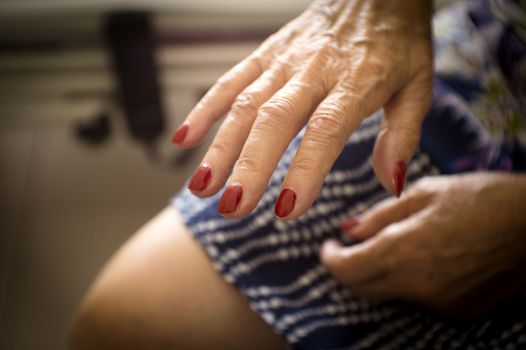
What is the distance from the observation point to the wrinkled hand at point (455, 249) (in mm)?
588

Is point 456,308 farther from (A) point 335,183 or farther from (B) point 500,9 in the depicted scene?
(B) point 500,9

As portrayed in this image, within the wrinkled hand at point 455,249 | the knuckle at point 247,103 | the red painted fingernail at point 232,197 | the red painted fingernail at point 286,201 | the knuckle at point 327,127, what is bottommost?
the wrinkled hand at point 455,249

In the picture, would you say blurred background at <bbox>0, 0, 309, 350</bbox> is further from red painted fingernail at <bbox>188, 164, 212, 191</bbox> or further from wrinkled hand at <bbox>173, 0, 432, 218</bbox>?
red painted fingernail at <bbox>188, 164, 212, 191</bbox>

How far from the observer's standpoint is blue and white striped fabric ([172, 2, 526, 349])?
2.08 ft

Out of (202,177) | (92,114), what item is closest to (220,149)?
(202,177)

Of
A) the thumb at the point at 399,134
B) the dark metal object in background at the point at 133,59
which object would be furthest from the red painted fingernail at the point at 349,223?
the dark metal object in background at the point at 133,59

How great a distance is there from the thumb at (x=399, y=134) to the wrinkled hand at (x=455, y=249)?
4.3 inches

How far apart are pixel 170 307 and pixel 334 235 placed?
9.9 inches

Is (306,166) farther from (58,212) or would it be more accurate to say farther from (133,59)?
(133,59)

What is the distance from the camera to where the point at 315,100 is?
51 cm

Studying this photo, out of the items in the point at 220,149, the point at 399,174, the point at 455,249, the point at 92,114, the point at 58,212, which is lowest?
the point at 455,249

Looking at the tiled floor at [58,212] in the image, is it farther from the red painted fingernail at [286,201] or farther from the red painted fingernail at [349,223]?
the red painted fingernail at [286,201]

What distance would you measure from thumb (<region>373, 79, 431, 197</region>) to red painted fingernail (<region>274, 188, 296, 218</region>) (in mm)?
130

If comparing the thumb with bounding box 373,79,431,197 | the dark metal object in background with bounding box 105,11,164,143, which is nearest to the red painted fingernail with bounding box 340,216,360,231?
the thumb with bounding box 373,79,431,197
